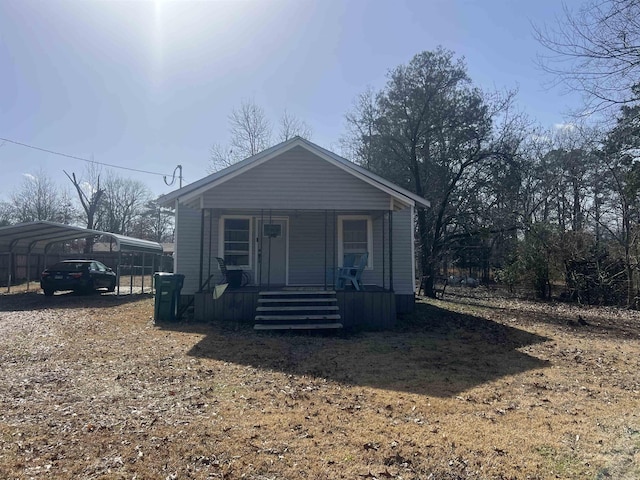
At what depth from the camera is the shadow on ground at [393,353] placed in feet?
19.7

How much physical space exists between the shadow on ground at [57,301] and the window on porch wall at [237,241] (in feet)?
14.0

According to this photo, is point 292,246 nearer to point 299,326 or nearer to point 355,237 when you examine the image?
point 355,237

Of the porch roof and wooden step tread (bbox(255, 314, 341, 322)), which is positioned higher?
the porch roof

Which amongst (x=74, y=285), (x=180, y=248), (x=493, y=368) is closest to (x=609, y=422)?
(x=493, y=368)

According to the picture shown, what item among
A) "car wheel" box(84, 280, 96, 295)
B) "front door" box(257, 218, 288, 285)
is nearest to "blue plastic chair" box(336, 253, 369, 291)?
"front door" box(257, 218, 288, 285)

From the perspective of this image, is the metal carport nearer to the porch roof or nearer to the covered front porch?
the covered front porch

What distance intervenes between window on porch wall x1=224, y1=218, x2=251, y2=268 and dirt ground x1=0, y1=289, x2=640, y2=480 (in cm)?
332

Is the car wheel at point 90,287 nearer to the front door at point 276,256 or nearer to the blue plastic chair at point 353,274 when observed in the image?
the front door at point 276,256

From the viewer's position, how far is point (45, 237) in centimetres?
1898

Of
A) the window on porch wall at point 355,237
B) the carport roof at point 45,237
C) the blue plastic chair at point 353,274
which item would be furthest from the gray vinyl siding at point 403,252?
the carport roof at point 45,237

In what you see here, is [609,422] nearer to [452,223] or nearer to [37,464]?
[37,464]

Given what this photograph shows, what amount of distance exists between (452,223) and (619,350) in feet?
35.1

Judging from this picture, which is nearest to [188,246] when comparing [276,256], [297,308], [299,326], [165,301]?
[165,301]

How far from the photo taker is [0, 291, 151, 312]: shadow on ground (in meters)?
13.3
